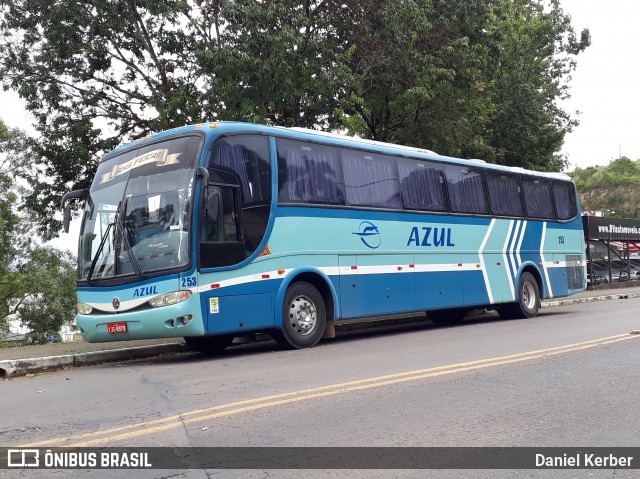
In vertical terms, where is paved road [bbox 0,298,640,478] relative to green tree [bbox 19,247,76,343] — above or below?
below

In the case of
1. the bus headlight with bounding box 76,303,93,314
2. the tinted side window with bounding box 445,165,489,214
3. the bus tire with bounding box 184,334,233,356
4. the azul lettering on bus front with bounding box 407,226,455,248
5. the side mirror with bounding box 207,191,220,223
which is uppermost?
the tinted side window with bounding box 445,165,489,214

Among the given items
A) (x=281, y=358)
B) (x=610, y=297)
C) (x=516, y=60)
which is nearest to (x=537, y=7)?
(x=516, y=60)

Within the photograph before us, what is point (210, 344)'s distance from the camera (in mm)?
12766

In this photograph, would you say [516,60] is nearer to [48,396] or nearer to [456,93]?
[456,93]

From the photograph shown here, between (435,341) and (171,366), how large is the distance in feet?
15.7

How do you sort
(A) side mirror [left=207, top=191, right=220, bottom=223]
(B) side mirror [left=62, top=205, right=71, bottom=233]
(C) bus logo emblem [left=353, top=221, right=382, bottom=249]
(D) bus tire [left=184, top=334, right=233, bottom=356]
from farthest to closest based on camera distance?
(C) bus logo emblem [left=353, top=221, right=382, bottom=249] → (D) bus tire [left=184, top=334, right=233, bottom=356] → (B) side mirror [left=62, top=205, right=71, bottom=233] → (A) side mirror [left=207, top=191, right=220, bottom=223]

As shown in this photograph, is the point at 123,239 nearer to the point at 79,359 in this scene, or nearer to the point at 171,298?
the point at 171,298

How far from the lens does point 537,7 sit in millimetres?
33906

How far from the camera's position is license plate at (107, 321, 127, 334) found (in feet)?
35.0

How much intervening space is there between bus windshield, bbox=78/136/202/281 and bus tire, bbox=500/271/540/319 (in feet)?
33.6

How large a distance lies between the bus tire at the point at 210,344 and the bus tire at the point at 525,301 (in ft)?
27.5

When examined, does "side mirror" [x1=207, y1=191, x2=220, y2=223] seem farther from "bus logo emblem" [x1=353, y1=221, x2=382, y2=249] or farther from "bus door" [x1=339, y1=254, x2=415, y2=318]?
"bus logo emblem" [x1=353, y1=221, x2=382, y2=249]

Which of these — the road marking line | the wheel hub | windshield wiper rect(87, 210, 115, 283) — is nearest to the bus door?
the wheel hub

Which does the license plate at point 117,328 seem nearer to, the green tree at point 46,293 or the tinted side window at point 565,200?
the tinted side window at point 565,200
